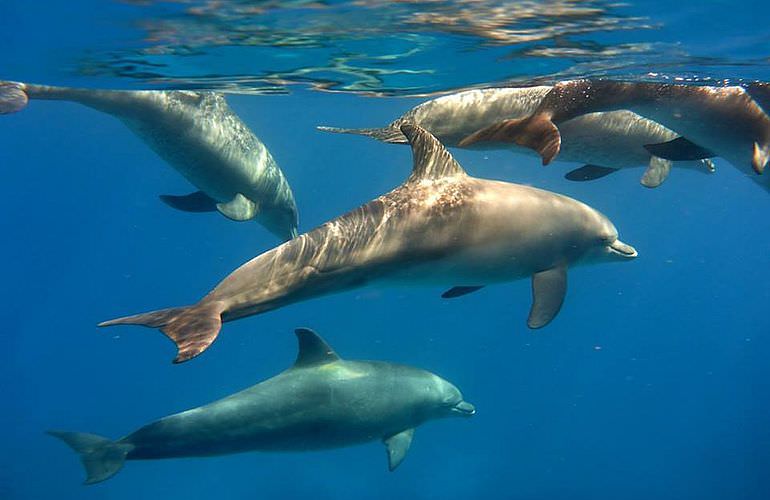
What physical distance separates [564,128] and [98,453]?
8.22 m

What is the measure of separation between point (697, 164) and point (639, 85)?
12.3ft

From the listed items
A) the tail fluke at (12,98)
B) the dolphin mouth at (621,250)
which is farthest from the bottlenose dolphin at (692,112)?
the tail fluke at (12,98)

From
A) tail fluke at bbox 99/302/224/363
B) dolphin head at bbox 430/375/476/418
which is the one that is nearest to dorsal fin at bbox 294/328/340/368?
dolphin head at bbox 430/375/476/418

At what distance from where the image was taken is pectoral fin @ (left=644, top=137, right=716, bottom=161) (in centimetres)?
778

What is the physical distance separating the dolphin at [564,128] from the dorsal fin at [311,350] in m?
3.03

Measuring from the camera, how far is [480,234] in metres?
6.56

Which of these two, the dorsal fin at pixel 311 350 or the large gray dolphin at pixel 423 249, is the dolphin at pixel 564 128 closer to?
the large gray dolphin at pixel 423 249

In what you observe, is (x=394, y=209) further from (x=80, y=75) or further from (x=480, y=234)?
(x=80, y=75)

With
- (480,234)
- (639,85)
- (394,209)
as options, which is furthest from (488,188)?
(639,85)

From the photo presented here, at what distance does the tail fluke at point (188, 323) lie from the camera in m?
5.01

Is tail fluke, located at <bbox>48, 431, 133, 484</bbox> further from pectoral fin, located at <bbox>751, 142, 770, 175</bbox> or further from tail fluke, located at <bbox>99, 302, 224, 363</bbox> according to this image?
pectoral fin, located at <bbox>751, 142, 770, 175</bbox>

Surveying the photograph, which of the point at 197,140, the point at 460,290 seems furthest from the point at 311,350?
the point at 197,140

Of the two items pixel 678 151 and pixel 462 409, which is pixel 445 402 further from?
pixel 678 151

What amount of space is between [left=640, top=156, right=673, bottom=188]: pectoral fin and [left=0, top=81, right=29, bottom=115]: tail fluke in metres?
9.40
